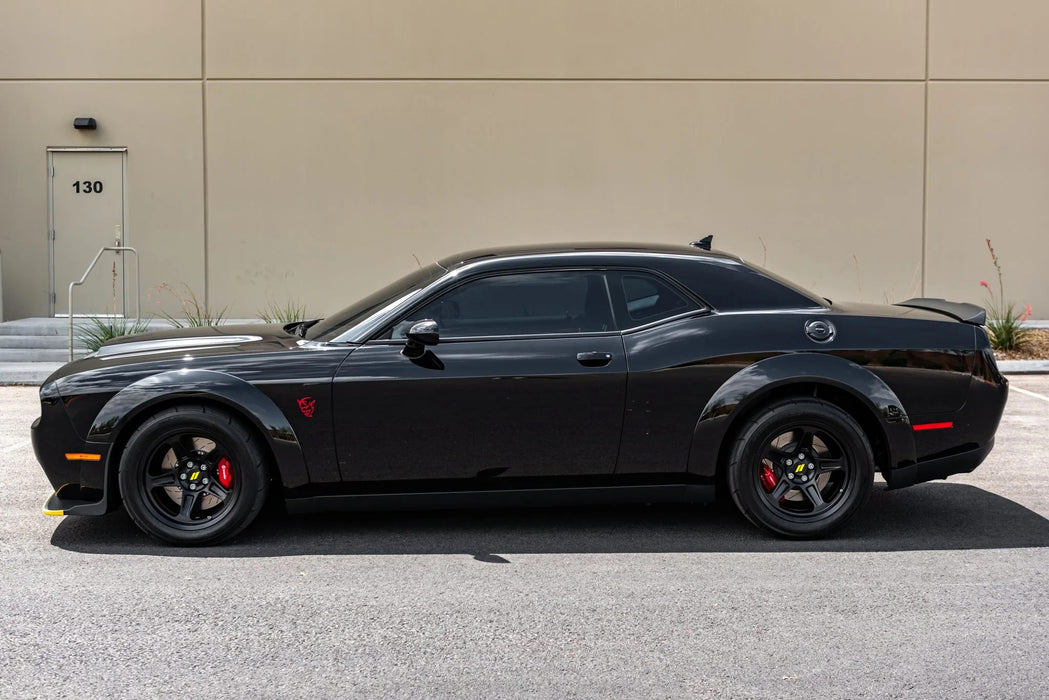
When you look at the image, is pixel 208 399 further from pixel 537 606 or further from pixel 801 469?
pixel 801 469

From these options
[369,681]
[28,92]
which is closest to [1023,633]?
[369,681]

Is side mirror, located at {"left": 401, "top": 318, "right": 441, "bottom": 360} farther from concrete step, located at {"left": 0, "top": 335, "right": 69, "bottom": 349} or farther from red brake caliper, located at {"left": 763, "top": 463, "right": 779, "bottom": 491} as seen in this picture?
concrete step, located at {"left": 0, "top": 335, "right": 69, "bottom": 349}

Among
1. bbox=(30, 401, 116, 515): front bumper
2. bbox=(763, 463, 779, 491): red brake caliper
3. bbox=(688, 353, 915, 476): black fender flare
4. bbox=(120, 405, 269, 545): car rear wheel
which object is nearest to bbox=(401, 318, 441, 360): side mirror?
bbox=(120, 405, 269, 545): car rear wheel

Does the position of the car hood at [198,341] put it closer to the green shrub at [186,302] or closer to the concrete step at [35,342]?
the concrete step at [35,342]

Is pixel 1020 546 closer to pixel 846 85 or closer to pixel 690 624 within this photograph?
pixel 690 624

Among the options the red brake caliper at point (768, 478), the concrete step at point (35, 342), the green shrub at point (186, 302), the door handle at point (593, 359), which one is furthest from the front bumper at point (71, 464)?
the green shrub at point (186, 302)

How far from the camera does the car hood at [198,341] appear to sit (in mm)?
6125

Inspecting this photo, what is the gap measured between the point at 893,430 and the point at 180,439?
11.9 ft

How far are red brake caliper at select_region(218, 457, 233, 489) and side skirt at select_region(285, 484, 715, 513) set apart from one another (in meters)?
0.31

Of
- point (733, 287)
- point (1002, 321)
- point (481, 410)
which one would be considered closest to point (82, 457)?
point (481, 410)

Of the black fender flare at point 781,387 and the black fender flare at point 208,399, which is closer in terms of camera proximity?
the black fender flare at point 208,399

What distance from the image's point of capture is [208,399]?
18.9 feet

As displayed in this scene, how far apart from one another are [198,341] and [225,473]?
2.89 ft

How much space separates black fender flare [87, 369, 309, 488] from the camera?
571 centimetres
